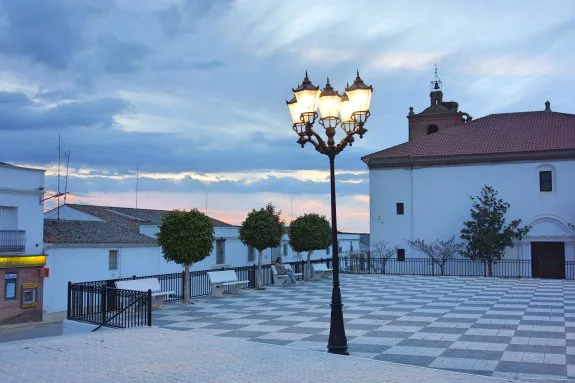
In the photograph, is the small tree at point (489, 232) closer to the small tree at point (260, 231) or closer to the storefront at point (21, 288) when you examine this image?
the small tree at point (260, 231)

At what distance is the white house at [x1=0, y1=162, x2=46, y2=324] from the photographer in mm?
25156

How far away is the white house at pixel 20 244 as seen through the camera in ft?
82.5

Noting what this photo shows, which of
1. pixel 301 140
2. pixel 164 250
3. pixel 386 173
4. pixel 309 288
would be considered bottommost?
pixel 309 288

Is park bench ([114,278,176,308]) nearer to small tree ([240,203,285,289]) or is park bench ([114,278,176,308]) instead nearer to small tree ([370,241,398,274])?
small tree ([240,203,285,289])

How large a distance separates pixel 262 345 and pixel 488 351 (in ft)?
12.8

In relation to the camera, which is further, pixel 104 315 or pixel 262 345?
pixel 104 315

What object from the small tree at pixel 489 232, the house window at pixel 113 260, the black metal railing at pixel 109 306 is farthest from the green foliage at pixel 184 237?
the small tree at pixel 489 232

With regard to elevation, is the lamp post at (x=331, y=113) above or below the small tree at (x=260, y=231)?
above

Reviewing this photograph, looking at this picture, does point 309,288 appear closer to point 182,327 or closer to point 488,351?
point 182,327

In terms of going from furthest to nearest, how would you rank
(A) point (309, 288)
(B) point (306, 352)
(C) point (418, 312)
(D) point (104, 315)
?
1. (A) point (309, 288)
2. (C) point (418, 312)
3. (D) point (104, 315)
4. (B) point (306, 352)

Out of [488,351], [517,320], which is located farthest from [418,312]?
[488,351]

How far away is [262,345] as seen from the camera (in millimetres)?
9688

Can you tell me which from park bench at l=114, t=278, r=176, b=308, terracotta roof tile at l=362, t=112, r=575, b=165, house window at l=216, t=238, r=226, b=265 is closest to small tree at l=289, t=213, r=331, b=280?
park bench at l=114, t=278, r=176, b=308

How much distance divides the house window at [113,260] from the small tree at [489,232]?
1967 cm
